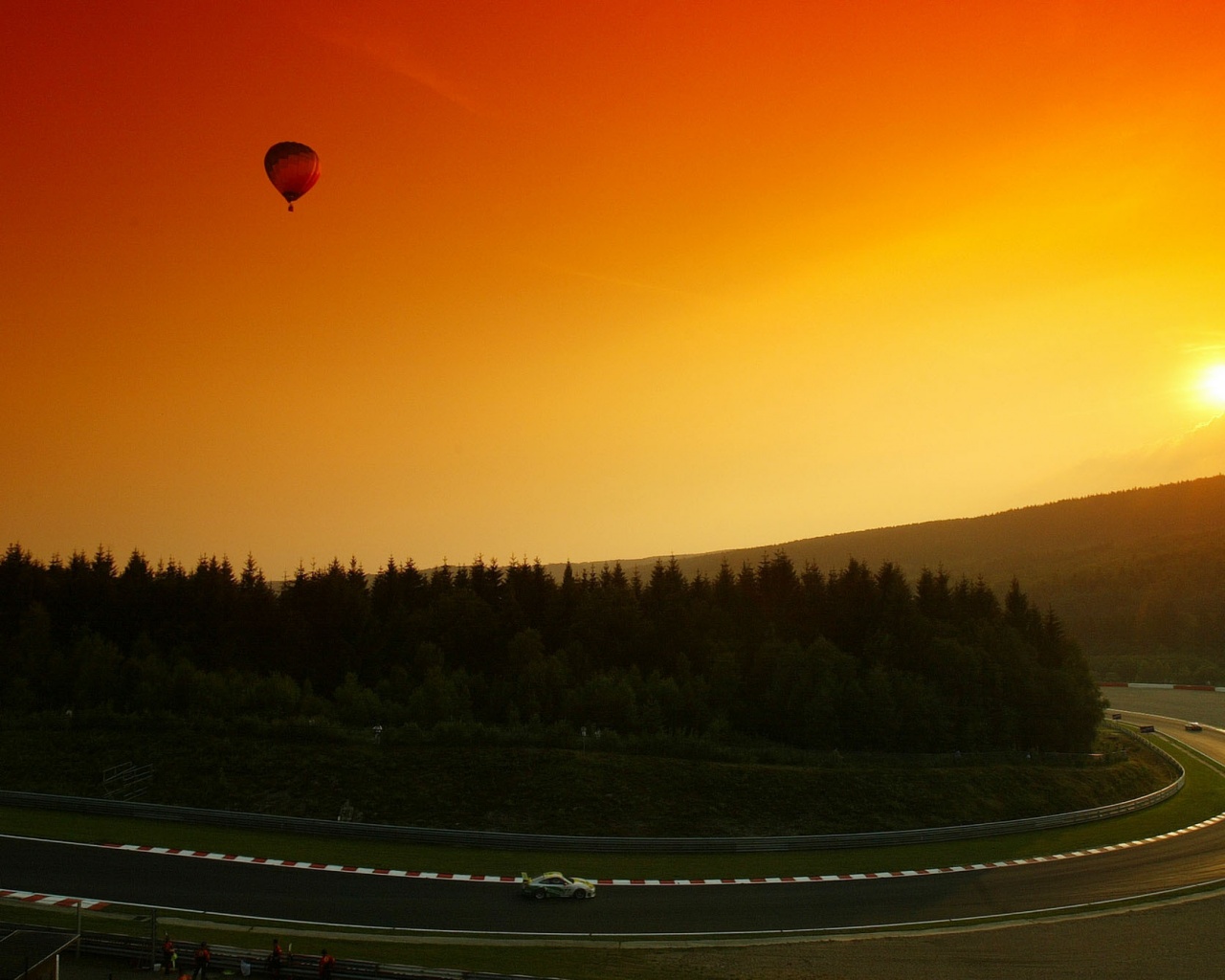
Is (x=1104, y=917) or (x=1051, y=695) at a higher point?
(x=1051, y=695)

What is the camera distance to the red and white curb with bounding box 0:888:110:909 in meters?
30.9

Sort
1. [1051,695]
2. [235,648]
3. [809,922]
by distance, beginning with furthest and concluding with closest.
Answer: [235,648] → [1051,695] → [809,922]

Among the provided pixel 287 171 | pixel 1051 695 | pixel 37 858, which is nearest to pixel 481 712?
pixel 37 858

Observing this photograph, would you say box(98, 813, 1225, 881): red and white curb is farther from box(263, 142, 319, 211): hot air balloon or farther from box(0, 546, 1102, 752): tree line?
box(263, 142, 319, 211): hot air balloon

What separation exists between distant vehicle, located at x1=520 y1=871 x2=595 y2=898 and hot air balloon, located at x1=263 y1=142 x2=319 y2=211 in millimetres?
31758

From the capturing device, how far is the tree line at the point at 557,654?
6319 centimetres

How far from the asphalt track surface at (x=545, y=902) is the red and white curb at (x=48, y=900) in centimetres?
46

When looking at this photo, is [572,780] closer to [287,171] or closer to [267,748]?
[267,748]

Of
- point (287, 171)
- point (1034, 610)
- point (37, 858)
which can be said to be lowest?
point (37, 858)

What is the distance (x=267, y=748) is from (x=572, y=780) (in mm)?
17274

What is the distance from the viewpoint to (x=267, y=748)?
5209 cm

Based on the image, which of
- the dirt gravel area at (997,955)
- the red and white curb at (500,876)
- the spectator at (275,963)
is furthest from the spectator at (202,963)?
the red and white curb at (500,876)

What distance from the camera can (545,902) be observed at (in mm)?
35062

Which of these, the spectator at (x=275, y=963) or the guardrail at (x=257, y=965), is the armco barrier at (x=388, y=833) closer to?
the guardrail at (x=257, y=965)
